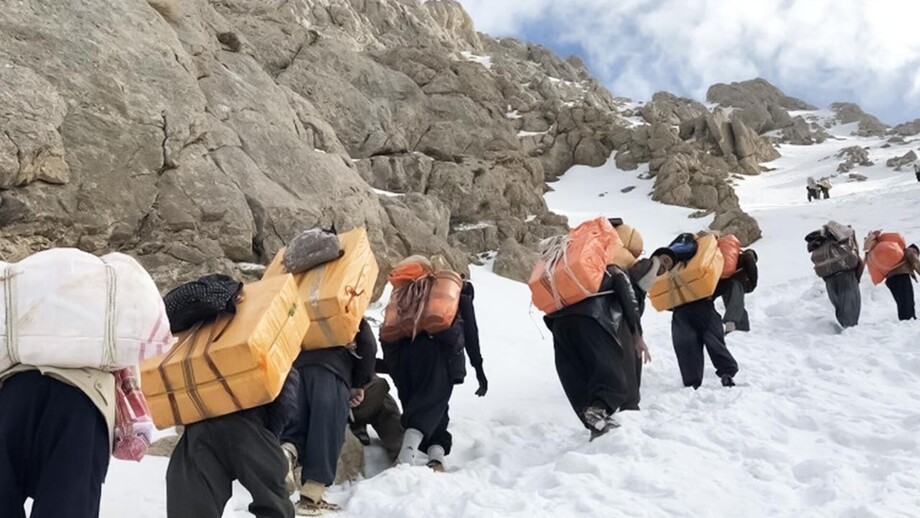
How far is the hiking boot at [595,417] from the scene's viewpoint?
19.9 ft

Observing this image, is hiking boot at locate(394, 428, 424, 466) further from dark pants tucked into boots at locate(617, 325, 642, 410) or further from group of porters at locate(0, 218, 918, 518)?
dark pants tucked into boots at locate(617, 325, 642, 410)

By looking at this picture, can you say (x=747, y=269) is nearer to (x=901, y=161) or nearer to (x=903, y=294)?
(x=903, y=294)

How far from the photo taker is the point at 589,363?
21.8ft

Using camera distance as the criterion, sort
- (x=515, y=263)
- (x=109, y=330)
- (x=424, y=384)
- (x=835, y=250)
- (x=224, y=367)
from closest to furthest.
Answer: (x=109, y=330)
(x=224, y=367)
(x=424, y=384)
(x=835, y=250)
(x=515, y=263)

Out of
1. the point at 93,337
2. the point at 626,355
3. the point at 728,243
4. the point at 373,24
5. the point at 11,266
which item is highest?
the point at 373,24

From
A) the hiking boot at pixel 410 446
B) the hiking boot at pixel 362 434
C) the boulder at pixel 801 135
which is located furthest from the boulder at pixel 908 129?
the hiking boot at pixel 410 446

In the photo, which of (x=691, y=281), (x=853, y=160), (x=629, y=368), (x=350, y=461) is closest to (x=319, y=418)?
(x=350, y=461)

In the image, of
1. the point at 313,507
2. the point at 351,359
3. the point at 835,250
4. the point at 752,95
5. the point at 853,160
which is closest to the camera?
the point at 313,507

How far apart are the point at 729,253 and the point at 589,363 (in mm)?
4691

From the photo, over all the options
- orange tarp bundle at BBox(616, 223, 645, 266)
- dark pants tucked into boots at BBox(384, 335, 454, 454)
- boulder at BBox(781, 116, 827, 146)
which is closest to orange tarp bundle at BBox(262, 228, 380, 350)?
dark pants tucked into boots at BBox(384, 335, 454, 454)

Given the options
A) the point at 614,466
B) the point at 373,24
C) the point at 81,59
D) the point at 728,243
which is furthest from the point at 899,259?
the point at 373,24

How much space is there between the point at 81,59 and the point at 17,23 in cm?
105

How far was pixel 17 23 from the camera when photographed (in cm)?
1064

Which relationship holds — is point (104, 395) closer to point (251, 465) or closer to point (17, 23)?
point (251, 465)
